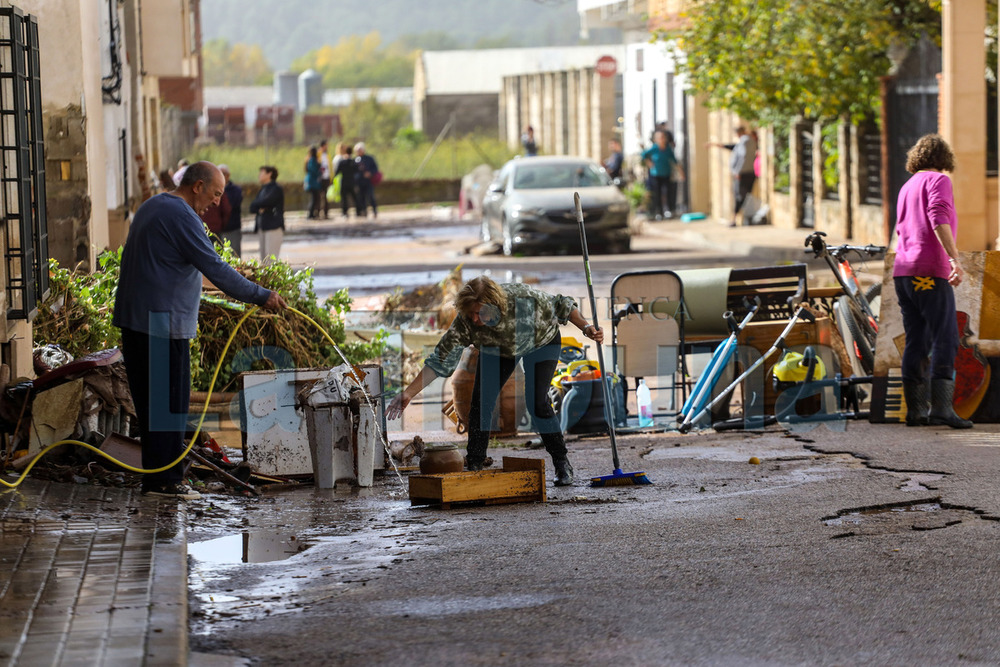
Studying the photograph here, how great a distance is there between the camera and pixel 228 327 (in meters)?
11.1

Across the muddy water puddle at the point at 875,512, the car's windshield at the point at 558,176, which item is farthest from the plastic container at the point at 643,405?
the car's windshield at the point at 558,176

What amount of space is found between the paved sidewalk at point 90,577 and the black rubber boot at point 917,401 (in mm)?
5016

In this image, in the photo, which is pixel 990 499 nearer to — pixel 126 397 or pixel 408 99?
pixel 126 397

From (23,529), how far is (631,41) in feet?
148

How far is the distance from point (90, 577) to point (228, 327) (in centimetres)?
511

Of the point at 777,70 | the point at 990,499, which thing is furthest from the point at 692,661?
the point at 777,70

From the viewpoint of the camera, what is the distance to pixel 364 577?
6383mm

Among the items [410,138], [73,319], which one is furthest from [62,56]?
[410,138]

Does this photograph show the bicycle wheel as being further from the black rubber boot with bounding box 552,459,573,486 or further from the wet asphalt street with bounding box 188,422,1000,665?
the black rubber boot with bounding box 552,459,573,486

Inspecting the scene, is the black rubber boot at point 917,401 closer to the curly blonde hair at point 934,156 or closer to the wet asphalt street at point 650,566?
the wet asphalt street at point 650,566

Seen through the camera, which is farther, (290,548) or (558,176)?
(558,176)

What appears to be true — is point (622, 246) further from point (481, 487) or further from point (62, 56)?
point (481, 487)

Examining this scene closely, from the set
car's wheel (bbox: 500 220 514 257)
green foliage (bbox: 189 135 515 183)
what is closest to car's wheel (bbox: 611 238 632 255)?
car's wheel (bbox: 500 220 514 257)

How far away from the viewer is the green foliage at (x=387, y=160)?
5103cm
